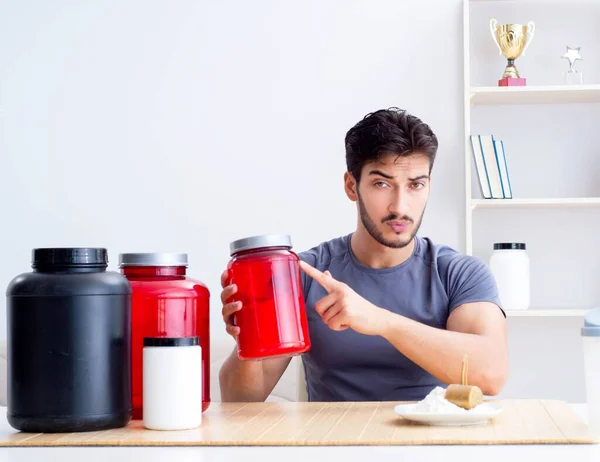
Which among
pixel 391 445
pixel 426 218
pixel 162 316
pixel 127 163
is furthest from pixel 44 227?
pixel 391 445

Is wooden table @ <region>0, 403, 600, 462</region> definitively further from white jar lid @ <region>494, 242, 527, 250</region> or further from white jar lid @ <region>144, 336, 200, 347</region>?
white jar lid @ <region>494, 242, 527, 250</region>

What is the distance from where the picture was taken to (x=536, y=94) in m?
2.92

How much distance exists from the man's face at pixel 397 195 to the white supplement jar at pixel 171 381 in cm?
75

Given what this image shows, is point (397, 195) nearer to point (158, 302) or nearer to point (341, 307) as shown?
point (341, 307)

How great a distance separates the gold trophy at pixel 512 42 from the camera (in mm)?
2943

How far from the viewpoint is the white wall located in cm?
310

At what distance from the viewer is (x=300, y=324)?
4.33 feet

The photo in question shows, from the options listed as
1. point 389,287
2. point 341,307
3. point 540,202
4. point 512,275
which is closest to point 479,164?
point 540,202

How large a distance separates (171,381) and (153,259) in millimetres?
212

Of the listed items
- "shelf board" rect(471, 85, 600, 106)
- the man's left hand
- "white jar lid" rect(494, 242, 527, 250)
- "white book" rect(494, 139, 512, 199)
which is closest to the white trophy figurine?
"shelf board" rect(471, 85, 600, 106)

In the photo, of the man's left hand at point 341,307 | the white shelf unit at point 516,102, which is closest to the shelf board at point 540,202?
the white shelf unit at point 516,102

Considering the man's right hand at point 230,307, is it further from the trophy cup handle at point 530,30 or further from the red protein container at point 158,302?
the trophy cup handle at point 530,30

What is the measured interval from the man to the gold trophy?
43.0 inches

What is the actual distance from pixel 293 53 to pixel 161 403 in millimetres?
2096
